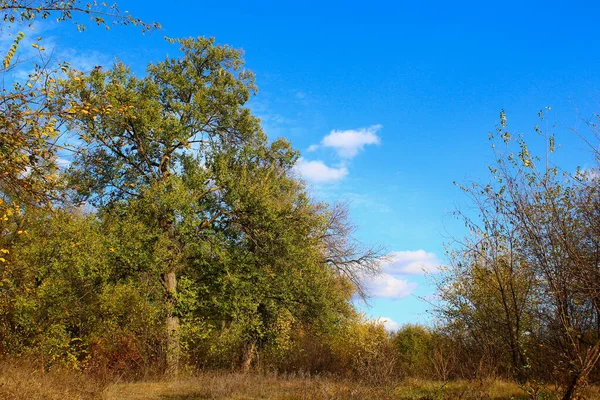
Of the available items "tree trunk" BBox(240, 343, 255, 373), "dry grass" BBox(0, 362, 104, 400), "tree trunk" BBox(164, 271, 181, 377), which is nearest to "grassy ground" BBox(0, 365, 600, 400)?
"dry grass" BBox(0, 362, 104, 400)

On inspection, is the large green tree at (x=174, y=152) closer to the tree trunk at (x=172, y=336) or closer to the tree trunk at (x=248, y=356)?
the tree trunk at (x=172, y=336)

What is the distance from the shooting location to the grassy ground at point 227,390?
37.6ft

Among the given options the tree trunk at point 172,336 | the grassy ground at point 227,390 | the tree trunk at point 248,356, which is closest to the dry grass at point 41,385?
the grassy ground at point 227,390

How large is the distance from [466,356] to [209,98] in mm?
16296

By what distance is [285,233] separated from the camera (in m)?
21.6

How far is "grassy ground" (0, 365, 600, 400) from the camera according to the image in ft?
37.6

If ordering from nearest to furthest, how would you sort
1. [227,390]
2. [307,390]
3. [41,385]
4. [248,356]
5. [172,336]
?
[41,385]
[307,390]
[227,390]
[172,336]
[248,356]

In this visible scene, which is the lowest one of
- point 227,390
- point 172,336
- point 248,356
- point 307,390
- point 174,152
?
point 227,390

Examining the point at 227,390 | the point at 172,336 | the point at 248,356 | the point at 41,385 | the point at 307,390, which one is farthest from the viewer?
the point at 248,356

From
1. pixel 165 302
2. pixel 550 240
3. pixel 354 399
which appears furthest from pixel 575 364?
pixel 165 302

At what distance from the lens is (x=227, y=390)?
1447cm

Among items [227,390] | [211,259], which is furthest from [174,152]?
[227,390]

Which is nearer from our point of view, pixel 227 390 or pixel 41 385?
pixel 41 385

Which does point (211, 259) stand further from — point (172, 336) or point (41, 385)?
point (41, 385)
